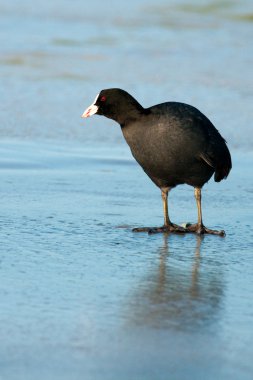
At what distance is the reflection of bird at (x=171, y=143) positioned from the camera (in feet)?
19.6

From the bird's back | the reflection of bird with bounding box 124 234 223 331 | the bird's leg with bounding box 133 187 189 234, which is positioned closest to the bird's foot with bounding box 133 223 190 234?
the bird's leg with bounding box 133 187 189 234

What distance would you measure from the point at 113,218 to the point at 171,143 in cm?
54

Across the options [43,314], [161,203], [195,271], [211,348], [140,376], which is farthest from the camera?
[161,203]

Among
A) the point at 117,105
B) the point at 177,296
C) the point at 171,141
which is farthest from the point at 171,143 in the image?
the point at 177,296

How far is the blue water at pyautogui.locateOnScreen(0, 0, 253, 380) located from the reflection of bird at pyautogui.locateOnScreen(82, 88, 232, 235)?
0.28 m

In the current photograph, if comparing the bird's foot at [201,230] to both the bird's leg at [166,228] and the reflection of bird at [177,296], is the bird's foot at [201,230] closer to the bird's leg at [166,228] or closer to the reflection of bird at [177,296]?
the bird's leg at [166,228]

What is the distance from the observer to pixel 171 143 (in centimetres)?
595

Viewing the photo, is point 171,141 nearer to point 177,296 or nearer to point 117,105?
point 117,105

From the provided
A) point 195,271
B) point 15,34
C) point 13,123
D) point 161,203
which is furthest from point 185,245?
point 15,34

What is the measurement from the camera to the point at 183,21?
14148mm

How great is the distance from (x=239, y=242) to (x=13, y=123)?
4018mm

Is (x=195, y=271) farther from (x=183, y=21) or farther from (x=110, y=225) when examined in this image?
(x=183, y=21)

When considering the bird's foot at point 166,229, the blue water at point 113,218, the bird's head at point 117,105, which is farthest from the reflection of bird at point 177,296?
the bird's head at point 117,105

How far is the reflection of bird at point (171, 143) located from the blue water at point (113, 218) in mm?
278
